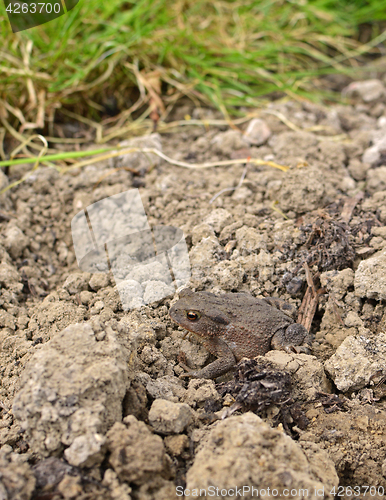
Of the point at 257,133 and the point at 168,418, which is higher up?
the point at 257,133

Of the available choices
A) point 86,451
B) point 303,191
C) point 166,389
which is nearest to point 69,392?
point 86,451

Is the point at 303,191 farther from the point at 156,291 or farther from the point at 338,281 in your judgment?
the point at 156,291

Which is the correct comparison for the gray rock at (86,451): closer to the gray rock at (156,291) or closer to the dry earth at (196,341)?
the dry earth at (196,341)

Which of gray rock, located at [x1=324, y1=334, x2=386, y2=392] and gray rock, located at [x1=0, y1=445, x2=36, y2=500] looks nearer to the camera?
gray rock, located at [x1=0, y1=445, x2=36, y2=500]

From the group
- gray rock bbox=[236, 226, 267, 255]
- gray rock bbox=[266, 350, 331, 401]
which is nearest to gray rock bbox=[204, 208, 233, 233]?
gray rock bbox=[236, 226, 267, 255]

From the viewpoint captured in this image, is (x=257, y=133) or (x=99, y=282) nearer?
(x=99, y=282)

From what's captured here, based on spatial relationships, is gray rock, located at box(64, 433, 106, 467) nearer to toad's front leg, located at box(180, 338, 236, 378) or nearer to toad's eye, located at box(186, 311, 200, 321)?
toad's front leg, located at box(180, 338, 236, 378)
